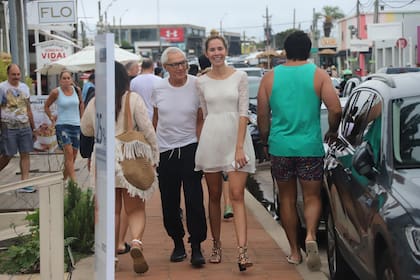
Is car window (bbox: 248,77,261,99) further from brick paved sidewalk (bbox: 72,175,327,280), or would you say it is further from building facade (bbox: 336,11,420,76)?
building facade (bbox: 336,11,420,76)

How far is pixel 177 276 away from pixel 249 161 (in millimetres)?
1123

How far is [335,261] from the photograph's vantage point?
661cm

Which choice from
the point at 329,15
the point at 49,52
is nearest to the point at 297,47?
the point at 49,52

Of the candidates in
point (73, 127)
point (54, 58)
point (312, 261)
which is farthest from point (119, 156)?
point (54, 58)

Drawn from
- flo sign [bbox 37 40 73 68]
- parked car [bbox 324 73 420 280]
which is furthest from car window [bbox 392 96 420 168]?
flo sign [bbox 37 40 73 68]

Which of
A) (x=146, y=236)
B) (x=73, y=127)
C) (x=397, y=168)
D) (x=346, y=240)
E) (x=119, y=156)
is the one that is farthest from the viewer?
(x=73, y=127)

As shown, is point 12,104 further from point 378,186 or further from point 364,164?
point 378,186

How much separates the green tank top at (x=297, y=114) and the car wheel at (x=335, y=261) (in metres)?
0.65

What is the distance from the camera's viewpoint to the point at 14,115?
34.6 ft

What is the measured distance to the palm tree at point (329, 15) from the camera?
3981 inches

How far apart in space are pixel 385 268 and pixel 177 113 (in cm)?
266

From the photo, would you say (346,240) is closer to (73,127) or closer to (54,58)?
(73,127)

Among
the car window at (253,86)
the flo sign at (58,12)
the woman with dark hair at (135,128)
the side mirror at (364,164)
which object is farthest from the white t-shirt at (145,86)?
the car window at (253,86)

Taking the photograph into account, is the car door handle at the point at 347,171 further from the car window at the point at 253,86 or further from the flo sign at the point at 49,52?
the flo sign at the point at 49,52
